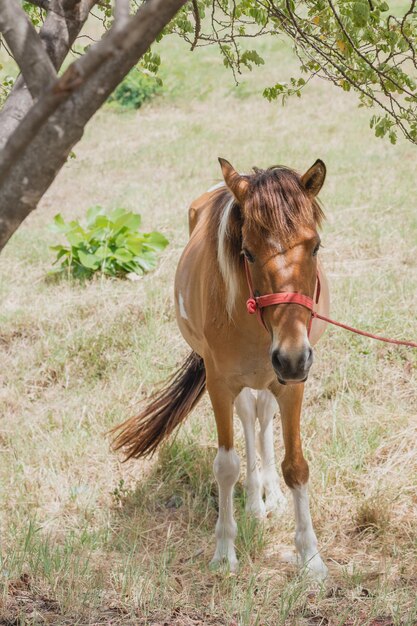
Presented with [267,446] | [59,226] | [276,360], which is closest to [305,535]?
[267,446]

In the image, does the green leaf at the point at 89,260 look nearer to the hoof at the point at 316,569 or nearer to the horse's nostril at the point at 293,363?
the hoof at the point at 316,569

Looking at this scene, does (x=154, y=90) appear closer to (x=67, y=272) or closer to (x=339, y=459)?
(x=67, y=272)

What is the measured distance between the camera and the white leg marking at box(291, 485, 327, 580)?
3.51 metres

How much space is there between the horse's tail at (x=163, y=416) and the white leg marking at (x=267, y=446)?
15.2 inches

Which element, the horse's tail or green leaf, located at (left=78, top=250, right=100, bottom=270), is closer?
the horse's tail

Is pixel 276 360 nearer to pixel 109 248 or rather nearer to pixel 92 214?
pixel 109 248

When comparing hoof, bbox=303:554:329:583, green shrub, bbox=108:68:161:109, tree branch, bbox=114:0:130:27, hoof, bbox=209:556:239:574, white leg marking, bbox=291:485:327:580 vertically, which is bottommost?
hoof, bbox=209:556:239:574

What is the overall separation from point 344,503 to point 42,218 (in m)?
7.33

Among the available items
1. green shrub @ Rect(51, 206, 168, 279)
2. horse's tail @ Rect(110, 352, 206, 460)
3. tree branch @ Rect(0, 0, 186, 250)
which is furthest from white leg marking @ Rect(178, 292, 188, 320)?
tree branch @ Rect(0, 0, 186, 250)

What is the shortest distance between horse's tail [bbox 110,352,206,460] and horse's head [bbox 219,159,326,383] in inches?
59.3

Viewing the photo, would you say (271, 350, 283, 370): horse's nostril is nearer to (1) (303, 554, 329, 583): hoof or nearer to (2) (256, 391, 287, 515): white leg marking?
(1) (303, 554, 329, 583): hoof

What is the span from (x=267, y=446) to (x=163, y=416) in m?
0.60

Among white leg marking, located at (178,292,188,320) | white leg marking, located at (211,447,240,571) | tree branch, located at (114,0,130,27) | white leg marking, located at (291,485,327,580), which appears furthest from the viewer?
white leg marking, located at (178,292,188,320)

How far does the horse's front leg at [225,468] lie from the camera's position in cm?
360
